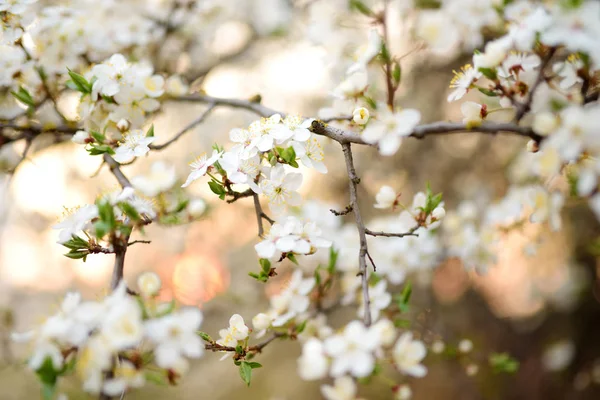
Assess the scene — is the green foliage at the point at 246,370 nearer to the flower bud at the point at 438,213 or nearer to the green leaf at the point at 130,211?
the green leaf at the point at 130,211

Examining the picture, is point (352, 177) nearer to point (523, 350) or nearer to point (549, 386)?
point (549, 386)

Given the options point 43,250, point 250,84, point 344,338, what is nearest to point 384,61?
point 344,338

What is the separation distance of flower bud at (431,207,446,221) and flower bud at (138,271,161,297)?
0.72 meters

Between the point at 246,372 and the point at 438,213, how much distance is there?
0.65 metres

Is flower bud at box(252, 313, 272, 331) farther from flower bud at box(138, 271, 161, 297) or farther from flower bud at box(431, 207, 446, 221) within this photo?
flower bud at box(431, 207, 446, 221)

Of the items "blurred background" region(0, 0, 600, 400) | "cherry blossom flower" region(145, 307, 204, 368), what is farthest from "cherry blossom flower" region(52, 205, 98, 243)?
"blurred background" region(0, 0, 600, 400)

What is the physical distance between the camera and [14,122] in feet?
4.91

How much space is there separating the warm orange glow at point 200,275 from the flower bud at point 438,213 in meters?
2.09

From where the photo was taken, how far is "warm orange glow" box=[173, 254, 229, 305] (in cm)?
325

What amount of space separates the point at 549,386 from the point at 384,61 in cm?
377

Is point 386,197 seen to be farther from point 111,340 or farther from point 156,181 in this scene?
point 111,340

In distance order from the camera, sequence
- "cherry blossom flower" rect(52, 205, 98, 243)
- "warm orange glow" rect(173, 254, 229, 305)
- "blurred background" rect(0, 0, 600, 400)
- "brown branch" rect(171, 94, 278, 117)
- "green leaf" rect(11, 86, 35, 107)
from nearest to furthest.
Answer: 1. "cherry blossom flower" rect(52, 205, 98, 243)
2. "green leaf" rect(11, 86, 35, 107)
3. "brown branch" rect(171, 94, 278, 117)
4. "blurred background" rect(0, 0, 600, 400)
5. "warm orange glow" rect(173, 254, 229, 305)

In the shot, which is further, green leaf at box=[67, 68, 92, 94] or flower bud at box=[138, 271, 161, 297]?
green leaf at box=[67, 68, 92, 94]

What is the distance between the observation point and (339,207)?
4.01m
